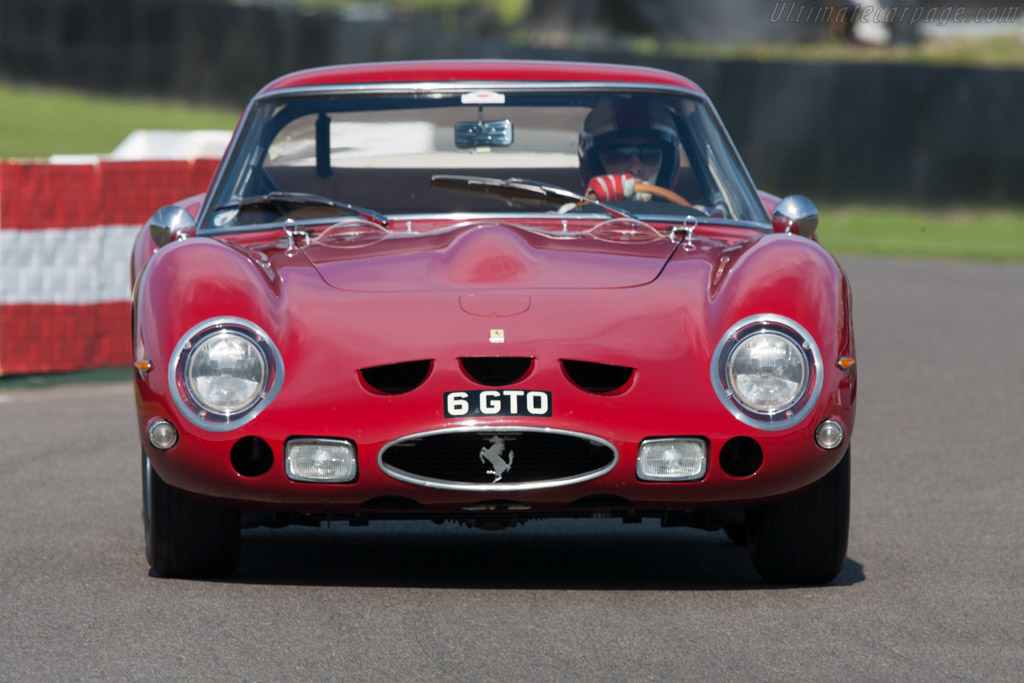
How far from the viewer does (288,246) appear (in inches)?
196

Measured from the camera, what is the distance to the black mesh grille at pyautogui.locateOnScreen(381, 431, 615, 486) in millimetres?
4414

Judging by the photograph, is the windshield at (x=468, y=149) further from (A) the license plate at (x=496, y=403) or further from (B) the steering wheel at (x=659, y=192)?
(A) the license plate at (x=496, y=403)

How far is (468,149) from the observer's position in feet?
18.8

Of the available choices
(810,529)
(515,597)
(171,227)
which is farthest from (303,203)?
(810,529)

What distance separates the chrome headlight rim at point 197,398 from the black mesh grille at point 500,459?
13.4 inches

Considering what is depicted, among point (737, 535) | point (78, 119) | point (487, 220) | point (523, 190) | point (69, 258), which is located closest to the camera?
point (487, 220)

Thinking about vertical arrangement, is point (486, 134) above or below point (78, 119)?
above

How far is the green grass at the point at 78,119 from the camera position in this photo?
2336cm

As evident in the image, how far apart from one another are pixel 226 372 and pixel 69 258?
4890mm

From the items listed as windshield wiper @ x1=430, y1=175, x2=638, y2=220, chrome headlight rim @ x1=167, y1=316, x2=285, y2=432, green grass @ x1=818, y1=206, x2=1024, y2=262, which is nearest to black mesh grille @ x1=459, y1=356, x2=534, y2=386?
chrome headlight rim @ x1=167, y1=316, x2=285, y2=432

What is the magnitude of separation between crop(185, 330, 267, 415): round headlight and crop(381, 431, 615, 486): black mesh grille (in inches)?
15.0

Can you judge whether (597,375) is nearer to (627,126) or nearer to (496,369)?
(496,369)

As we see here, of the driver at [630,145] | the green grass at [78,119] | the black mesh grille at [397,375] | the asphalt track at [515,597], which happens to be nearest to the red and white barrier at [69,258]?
the asphalt track at [515,597]

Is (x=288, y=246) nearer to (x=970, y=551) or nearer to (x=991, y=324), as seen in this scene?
(x=970, y=551)
